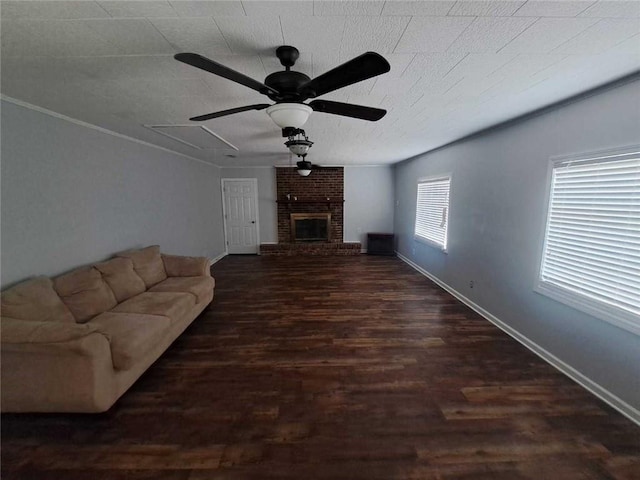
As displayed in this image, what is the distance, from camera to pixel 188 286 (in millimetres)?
3027

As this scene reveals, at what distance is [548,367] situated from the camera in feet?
7.41

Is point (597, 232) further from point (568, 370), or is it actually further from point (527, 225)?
point (568, 370)

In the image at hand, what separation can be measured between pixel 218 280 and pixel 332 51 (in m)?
4.28

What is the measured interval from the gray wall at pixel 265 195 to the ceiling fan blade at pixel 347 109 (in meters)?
5.18

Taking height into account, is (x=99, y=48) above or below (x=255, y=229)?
above

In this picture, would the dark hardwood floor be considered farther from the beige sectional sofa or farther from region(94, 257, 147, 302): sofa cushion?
region(94, 257, 147, 302): sofa cushion

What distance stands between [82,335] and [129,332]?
0.35 metres

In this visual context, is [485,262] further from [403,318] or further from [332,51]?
[332,51]

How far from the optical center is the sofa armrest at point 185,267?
11.2 ft

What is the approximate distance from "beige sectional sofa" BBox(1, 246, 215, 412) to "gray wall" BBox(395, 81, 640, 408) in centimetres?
359

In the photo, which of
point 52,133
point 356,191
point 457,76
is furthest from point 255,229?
point 457,76

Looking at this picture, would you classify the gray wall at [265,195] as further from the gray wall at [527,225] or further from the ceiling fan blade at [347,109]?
the ceiling fan blade at [347,109]

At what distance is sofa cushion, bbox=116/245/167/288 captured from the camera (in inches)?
119

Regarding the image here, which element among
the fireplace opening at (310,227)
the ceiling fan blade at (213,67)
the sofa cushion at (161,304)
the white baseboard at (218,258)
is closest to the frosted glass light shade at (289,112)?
the ceiling fan blade at (213,67)
